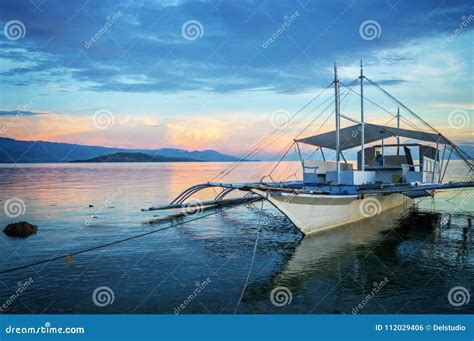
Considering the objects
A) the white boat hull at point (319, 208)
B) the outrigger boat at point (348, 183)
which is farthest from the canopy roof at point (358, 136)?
the white boat hull at point (319, 208)

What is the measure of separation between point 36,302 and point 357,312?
903 cm

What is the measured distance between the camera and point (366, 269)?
49.2ft

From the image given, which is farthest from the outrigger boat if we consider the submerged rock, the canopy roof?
the submerged rock

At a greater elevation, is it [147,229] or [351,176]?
[351,176]

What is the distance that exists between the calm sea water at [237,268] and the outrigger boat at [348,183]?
1.32m

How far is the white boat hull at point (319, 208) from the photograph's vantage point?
18844mm

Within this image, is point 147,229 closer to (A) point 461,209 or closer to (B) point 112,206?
(B) point 112,206

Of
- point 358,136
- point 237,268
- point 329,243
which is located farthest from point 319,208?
point 358,136

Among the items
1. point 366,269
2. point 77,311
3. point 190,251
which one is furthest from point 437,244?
point 77,311

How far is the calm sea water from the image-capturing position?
11562 mm

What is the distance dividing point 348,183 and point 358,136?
9061 millimetres

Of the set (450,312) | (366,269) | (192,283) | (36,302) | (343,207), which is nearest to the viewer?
(450,312)

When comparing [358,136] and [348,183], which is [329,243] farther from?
[358,136]

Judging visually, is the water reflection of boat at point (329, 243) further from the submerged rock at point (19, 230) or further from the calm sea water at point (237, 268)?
the submerged rock at point (19, 230)
